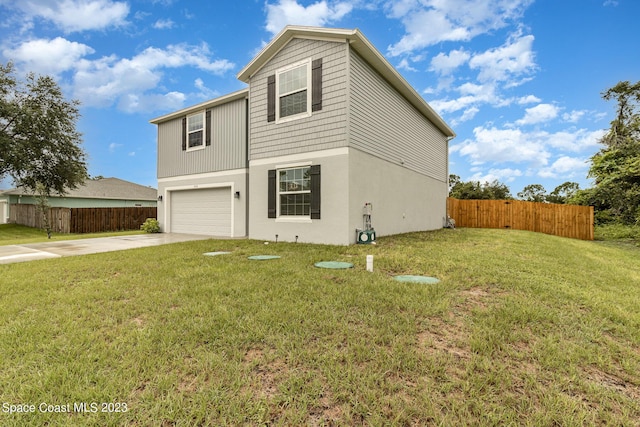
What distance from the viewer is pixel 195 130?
1119 cm

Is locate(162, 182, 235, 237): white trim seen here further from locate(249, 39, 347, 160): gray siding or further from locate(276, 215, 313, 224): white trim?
locate(276, 215, 313, 224): white trim

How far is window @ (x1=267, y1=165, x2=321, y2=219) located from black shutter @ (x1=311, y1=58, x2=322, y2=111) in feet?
5.55

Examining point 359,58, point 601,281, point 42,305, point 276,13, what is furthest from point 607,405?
point 276,13

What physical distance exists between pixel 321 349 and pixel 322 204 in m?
5.52

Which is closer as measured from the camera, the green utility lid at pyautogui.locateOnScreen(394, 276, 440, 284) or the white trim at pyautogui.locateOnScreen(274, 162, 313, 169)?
the green utility lid at pyautogui.locateOnScreen(394, 276, 440, 284)

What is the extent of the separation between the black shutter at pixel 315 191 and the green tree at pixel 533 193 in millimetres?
28546

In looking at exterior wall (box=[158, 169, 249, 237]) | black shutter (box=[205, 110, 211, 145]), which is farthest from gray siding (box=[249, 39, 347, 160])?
black shutter (box=[205, 110, 211, 145])

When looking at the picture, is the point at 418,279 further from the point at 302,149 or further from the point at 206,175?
the point at 206,175

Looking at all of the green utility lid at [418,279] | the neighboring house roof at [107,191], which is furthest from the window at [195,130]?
the neighboring house roof at [107,191]

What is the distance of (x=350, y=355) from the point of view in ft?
7.30

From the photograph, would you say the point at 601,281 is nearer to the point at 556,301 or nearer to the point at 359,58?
the point at 556,301

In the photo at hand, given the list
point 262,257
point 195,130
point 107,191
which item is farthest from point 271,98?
point 107,191

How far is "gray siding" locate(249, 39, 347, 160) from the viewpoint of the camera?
7363mm

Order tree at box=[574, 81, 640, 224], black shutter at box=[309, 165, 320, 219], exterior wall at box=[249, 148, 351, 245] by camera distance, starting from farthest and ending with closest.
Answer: tree at box=[574, 81, 640, 224]
black shutter at box=[309, 165, 320, 219]
exterior wall at box=[249, 148, 351, 245]
